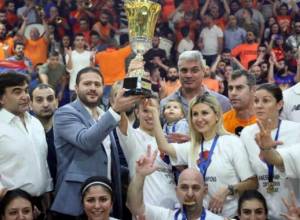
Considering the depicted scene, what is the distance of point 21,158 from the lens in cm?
526

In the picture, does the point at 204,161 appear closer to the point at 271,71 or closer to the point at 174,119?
the point at 174,119

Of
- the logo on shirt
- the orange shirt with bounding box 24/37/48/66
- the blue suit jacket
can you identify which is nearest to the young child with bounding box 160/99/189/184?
the blue suit jacket

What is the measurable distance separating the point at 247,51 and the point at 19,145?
323 inches

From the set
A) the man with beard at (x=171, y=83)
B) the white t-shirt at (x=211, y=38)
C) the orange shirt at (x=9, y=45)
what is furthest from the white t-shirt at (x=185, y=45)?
the orange shirt at (x=9, y=45)

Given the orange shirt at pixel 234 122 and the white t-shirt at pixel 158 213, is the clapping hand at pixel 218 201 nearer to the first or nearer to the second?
the white t-shirt at pixel 158 213

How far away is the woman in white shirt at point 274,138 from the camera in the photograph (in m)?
5.17

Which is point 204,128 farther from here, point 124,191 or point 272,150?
point 124,191

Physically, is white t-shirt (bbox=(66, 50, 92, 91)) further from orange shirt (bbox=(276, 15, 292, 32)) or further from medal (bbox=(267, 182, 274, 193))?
medal (bbox=(267, 182, 274, 193))

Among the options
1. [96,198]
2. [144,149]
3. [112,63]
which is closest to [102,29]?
[112,63]

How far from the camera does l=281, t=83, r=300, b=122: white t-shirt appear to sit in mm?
5746

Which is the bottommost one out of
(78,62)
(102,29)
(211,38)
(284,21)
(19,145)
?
(19,145)

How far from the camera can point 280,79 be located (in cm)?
1141

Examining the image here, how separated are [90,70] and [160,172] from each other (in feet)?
3.07

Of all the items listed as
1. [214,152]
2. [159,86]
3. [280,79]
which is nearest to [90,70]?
[214,152]
